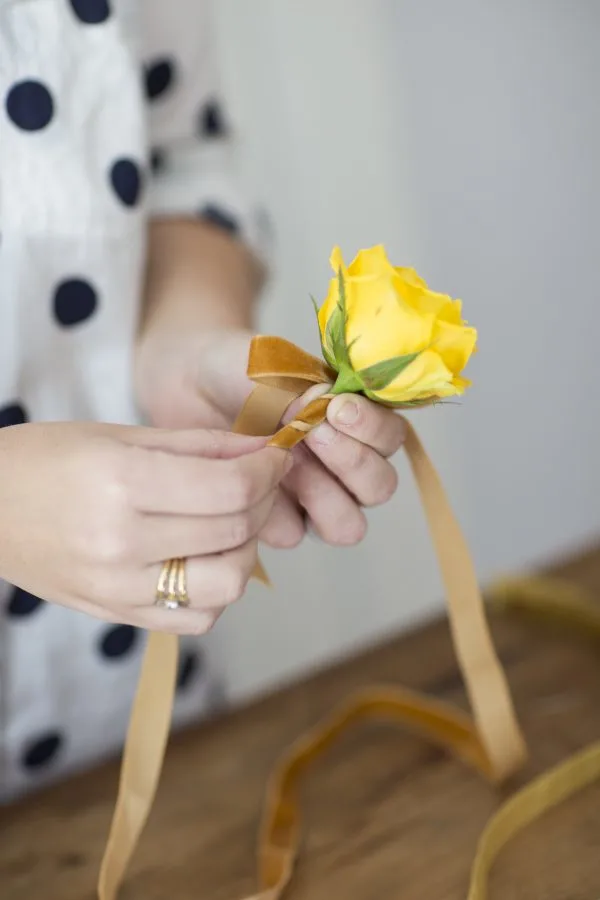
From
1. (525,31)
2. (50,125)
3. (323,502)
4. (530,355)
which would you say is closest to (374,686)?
(323,502)

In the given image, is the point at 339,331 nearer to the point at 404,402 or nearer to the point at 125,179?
the point at 404,402

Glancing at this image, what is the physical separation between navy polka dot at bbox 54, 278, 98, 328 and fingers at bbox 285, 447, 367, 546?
0.15 meters

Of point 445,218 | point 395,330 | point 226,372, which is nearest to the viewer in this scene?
point 395,330

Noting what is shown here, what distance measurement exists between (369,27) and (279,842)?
2.37 ft

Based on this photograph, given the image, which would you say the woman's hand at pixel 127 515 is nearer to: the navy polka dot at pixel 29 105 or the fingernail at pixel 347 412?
the fingernail at pixel 347 412

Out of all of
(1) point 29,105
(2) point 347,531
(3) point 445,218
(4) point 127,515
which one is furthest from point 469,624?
(3) point 445,218

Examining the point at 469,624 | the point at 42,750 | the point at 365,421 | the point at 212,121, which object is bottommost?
the point at 42,750

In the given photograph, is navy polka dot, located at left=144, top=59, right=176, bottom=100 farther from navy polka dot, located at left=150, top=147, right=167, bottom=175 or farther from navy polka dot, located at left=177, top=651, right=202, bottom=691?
navy polka dot, located at left=177, top=651, right=202, bottom=691

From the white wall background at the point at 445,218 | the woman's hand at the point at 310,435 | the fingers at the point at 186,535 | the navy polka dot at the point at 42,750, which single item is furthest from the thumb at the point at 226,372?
the white wall background at the point at 445,218

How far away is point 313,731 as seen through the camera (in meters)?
0.48

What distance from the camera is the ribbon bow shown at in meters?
0.32

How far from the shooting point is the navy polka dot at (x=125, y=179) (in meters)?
0.44

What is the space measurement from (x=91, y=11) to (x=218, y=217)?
0.43 ft

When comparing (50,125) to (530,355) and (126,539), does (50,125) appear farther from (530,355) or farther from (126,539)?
(530,355)
